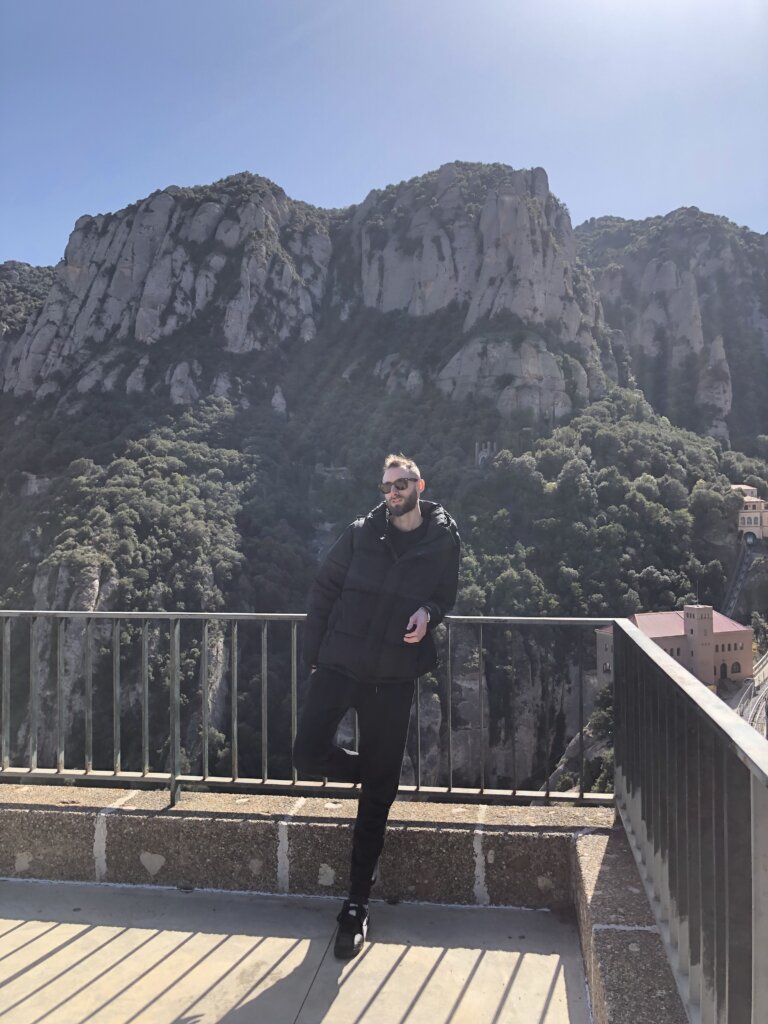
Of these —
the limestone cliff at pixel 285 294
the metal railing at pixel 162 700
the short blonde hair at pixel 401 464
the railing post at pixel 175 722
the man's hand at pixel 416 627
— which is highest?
the limestone cliff at pixel 285 294

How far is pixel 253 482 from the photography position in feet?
192

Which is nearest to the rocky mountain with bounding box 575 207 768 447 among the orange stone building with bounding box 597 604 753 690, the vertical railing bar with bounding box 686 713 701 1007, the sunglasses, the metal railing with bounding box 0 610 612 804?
the orange stone building with bounding box 597 604 753 690

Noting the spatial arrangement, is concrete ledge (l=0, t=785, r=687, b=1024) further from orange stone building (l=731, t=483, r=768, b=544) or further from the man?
orange stone building (l=731, t=483, r=768, b=544)

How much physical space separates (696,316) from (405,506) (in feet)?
291

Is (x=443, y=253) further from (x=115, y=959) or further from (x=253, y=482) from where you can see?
(x=115, y=959)

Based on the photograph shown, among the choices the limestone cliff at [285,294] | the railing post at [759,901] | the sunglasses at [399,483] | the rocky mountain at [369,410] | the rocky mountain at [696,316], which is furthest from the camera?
the rocky mountain at [696,316]

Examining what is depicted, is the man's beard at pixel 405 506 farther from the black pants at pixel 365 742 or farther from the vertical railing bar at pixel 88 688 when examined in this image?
the vertical railing bar at pixel 88 688

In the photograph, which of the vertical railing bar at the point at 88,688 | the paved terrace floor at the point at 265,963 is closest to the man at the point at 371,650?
the paved terrace floor at the point at 265,963

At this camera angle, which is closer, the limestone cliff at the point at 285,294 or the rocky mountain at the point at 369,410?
the rocky mountain at the point at 369,410

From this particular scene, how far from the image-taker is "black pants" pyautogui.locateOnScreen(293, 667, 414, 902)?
2.64 m

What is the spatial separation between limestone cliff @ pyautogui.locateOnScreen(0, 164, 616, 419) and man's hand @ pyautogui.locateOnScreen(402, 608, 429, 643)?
59972mm

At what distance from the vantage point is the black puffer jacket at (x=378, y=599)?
8.53 feet

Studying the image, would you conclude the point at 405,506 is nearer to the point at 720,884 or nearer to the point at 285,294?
the point at 720,884

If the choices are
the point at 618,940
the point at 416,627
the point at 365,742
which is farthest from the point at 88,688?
the point at 618,940
